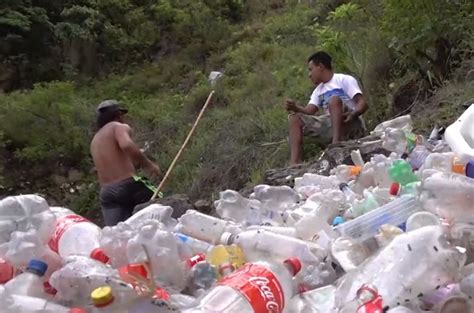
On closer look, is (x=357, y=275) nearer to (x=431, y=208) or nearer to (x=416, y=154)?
A: (x=431, y=208)

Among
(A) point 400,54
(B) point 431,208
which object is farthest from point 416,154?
(A) point 400,54

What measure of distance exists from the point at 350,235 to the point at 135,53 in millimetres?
13578

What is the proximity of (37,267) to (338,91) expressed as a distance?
4.04 metres

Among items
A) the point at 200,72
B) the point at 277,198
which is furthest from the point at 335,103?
the point at 200,72

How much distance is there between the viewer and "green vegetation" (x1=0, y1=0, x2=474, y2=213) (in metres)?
6.55

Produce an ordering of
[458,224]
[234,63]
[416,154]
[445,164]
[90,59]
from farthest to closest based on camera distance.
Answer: [90,59] < [234,63] < [416,154] < [445,164] < [458,224]

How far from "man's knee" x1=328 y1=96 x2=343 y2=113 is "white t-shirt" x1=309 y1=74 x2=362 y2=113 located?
72 millimetres

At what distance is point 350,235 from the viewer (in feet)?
8.17

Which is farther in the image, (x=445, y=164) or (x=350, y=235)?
(x=445, y=164)

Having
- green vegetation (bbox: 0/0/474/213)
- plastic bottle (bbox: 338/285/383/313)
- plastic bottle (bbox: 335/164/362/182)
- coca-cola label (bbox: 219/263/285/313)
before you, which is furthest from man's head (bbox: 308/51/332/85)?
plastic bottle (bbox: 338/285/383/313)

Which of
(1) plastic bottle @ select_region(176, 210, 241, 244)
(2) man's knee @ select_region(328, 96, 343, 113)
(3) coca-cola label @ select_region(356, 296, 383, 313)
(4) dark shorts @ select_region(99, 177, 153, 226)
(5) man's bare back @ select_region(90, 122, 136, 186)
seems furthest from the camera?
(2) man's knee @ select_region(328, 96, 343, 113)

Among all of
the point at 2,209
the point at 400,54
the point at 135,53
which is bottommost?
the point at 135,53

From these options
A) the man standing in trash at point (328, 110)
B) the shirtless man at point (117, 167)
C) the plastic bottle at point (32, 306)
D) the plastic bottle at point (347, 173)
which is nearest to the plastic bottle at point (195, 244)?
the plastic bottle at point (32, 306)

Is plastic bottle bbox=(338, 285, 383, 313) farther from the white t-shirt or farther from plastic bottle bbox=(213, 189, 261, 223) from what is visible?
the white t-shirt
